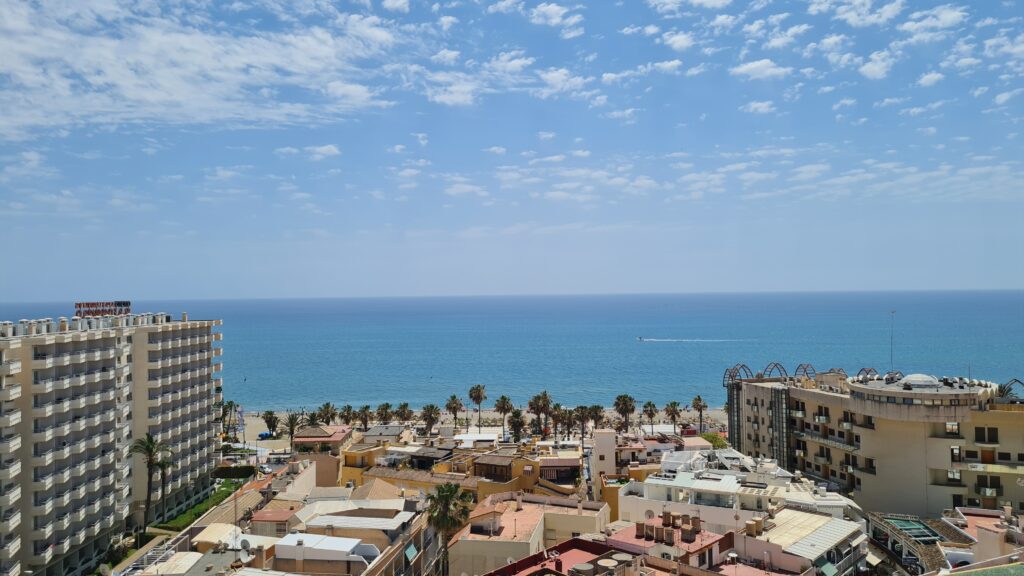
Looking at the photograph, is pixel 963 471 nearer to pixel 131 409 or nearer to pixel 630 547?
pixel 630 547

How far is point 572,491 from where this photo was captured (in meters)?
58.0

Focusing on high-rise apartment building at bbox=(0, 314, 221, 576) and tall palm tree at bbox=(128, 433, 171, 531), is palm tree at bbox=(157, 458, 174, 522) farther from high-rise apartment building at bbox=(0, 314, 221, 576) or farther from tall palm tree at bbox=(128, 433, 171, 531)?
tall palm tree at bbox=(128, 433, 171, 531)

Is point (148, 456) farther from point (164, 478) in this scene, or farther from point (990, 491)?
point (990, 491)

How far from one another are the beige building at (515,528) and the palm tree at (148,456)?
2786 centimetres

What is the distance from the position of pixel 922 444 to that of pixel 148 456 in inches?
2312

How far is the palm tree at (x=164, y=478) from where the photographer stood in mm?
60059

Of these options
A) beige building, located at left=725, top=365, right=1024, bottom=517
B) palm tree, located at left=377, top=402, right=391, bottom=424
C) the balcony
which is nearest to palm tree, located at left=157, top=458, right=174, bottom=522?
palm tree, located at left=377, top=402, right=391, bottom=424

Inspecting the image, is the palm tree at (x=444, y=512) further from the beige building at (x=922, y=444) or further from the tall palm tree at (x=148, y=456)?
the beige building at (x=922, y=444)

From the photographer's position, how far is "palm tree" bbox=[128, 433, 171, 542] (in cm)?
5881

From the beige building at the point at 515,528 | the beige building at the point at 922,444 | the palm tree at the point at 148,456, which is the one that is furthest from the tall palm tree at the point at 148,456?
the beige building at the point at 922,444

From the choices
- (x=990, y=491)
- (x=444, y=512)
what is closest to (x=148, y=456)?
(x=444, y=512)

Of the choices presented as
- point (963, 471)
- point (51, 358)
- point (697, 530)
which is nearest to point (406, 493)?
point (697, 530)

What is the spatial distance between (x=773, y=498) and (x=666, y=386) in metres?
140

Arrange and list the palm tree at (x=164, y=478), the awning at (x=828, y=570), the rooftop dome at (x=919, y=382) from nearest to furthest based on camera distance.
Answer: the awning at (x=828, y=570) < the rooftop dome at (x=919, y=382) < the palm tree at (x=164, y=478)
